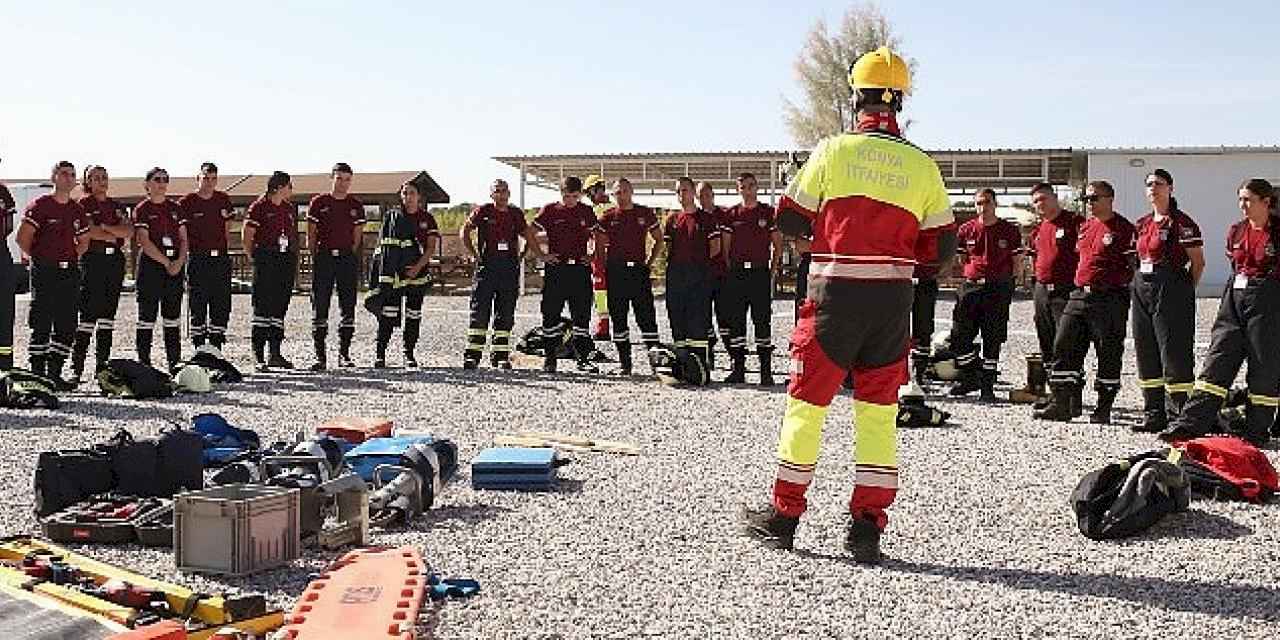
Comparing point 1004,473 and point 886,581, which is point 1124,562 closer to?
point 886,581

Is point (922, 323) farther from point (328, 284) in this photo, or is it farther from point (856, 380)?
point (856, 380)

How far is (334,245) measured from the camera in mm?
13820

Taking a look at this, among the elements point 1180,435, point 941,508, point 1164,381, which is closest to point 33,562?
point 941,508

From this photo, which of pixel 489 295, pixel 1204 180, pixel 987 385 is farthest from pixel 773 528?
pixel 1204 180

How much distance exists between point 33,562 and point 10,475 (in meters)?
2.86

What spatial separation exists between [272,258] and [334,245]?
646mm

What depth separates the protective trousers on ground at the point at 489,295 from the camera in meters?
14.0

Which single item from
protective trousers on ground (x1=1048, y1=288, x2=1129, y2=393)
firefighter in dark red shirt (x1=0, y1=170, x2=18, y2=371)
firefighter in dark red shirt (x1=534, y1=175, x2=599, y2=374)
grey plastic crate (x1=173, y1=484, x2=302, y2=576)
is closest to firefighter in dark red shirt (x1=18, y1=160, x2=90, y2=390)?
firefighter in dark red shirt (x1=0, y1=170, x2=18, y2=371)

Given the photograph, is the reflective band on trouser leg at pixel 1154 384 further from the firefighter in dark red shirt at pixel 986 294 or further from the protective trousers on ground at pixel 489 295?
the protective trousers on ground at pixel 489 295

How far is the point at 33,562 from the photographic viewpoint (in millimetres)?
5094

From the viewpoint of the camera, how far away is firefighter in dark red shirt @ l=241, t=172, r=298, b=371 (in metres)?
13.5

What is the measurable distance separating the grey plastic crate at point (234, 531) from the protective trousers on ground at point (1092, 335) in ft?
23.0

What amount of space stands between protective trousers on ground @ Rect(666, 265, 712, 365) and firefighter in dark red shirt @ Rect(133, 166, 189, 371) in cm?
487

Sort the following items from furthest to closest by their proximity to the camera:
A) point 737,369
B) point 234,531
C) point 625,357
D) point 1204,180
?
point 1204,180 → point 625,357 → point 737,369 → point 234,531
